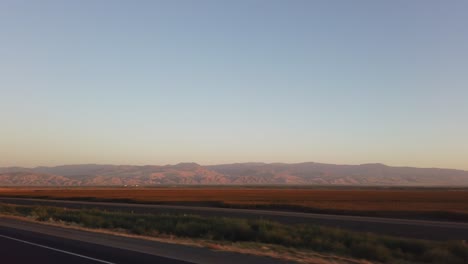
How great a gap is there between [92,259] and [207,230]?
13.0 meters

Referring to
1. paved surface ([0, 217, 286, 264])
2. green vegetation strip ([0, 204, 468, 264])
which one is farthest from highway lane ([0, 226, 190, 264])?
green vegetation strip ([0, 204, 468, 264])

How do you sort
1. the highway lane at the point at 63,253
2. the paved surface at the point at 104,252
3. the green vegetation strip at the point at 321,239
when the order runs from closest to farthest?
the highway lane at the point at 63,253
the paved surface at the point at 104,252
the green vegetation strip at the point at 321,239

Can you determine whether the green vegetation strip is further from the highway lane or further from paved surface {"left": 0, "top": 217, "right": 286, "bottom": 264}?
the highway lane

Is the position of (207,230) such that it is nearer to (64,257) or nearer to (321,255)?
(321,255)

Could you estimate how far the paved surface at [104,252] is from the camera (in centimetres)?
1416

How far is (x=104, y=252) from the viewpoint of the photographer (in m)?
15.9

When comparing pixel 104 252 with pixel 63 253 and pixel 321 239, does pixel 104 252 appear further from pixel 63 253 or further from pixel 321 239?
pixel 321 239

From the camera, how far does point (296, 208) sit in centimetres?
5338

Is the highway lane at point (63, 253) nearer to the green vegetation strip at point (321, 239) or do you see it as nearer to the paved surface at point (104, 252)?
the paved surface at point (104, 252)

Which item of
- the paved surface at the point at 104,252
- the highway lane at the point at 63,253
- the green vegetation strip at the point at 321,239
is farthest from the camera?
the green vegetation strip at the point at 321,239

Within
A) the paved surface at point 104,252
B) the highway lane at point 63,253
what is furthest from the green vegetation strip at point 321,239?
the highway lane at point 63,253

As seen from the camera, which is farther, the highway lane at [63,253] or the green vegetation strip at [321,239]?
the green vegetation strip at [321,239]

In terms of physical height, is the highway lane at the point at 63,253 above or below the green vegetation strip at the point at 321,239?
above

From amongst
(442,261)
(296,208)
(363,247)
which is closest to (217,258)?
(363,247)
